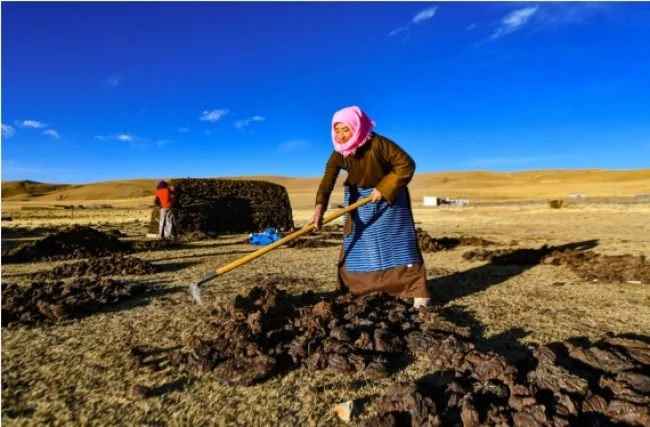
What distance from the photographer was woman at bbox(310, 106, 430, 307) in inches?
174

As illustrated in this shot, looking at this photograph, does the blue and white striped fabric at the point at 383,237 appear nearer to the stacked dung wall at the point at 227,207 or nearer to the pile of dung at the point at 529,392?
the pile of dung at the point at 529,392

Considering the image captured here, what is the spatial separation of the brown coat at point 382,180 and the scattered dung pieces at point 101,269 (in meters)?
3.33

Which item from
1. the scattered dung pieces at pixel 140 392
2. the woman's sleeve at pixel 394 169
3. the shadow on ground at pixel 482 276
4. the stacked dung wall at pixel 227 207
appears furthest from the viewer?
the stacked dung wall at pixel 227 207

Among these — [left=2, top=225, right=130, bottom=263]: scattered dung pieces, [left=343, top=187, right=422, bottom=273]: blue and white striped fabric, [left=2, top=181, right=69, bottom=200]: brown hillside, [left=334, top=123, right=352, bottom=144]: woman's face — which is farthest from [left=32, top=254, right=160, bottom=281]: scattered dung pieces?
[left=2, top=181, right=69, bottom=200]: brown hillside

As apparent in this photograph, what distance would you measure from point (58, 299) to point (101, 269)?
2.23 m

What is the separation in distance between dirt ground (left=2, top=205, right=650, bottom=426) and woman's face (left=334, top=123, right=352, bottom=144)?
74.6 inches

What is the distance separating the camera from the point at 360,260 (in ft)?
15.5

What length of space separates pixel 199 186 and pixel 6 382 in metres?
11.9

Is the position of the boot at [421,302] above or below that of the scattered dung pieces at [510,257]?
above

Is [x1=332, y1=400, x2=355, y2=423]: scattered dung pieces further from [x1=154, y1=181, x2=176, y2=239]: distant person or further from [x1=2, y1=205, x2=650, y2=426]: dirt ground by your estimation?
[x1=154, y1=181, x2=176, y2=239]: distant person

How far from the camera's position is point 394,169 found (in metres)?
4.47

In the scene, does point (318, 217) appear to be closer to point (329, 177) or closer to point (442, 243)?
point (329, 177)

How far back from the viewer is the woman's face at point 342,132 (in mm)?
4406

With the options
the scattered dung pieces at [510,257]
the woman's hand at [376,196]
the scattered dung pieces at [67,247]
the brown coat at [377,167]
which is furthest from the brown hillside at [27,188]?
the woman's hand at [376,196]
